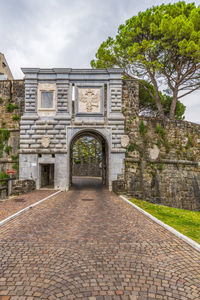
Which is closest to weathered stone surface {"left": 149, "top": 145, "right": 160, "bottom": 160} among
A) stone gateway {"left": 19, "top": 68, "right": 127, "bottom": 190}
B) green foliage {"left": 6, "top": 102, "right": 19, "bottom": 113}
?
stone gateway {"left": 19, "top": 68, "right": 127, "bottom": 190}

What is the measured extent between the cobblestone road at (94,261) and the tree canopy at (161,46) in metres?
14.8

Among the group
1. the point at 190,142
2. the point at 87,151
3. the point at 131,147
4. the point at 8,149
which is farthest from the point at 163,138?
the point at 87,151

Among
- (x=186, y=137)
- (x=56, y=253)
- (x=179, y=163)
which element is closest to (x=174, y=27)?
(x=186, y=137)

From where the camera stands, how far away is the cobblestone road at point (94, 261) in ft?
9.72

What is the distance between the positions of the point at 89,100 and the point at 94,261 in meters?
12.6

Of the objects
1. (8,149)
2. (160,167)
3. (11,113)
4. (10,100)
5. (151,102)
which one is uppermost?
(151,102)

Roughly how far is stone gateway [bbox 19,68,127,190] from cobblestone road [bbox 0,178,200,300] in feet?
26.8

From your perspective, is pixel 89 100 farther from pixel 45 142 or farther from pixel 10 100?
pixel 10 100

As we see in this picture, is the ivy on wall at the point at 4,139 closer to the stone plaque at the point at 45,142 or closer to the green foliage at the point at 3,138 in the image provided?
the green foliage at the point at 3,138

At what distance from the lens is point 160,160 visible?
1625 centimetres

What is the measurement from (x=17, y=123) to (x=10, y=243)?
41.7 feet

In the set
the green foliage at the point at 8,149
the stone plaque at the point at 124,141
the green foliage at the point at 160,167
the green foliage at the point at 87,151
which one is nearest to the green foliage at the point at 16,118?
the green foliage at the point at 8,149

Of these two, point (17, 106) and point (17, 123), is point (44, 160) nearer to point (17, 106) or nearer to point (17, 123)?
point (17, 123)

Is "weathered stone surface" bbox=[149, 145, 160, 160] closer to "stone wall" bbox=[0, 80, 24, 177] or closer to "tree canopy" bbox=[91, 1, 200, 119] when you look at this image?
"tree canopy" bbox=[91, 1, 200, 119]
